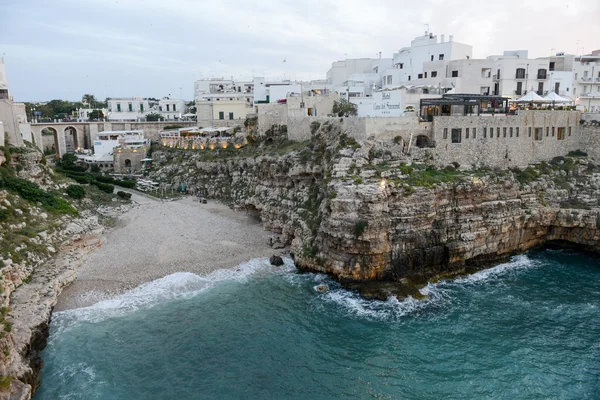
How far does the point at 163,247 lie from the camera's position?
40156mm

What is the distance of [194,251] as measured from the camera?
3956 centimetres

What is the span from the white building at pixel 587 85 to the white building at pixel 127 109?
73457 mm

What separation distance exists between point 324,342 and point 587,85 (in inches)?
2203

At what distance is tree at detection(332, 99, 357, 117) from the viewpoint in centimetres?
5322

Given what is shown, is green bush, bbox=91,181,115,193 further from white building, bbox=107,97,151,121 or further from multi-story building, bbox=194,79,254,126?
white building, bbox=107,97,151,121

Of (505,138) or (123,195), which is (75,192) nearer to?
(123,195)

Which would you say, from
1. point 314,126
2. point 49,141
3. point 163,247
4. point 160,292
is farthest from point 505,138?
point 49,141

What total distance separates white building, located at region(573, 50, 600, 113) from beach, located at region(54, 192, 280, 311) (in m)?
46.3

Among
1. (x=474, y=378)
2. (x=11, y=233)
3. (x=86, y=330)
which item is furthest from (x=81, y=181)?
(x=474, y=378)

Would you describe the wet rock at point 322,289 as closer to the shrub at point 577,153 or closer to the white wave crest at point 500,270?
the white wave crest at point 500,270

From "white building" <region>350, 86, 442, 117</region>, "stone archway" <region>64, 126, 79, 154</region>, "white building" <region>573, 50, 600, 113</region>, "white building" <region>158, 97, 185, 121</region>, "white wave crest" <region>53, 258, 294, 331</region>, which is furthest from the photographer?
"white building" <region>158, 97, 185, 121</region>

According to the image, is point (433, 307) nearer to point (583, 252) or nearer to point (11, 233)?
point (583, 252)

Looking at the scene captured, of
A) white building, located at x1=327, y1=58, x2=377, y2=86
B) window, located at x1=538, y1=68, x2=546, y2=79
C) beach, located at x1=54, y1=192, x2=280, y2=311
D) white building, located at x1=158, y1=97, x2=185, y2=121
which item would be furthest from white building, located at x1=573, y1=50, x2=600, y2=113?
white building, located at x1=158, y1=97, x2=185, y2=121

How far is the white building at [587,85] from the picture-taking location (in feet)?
196
